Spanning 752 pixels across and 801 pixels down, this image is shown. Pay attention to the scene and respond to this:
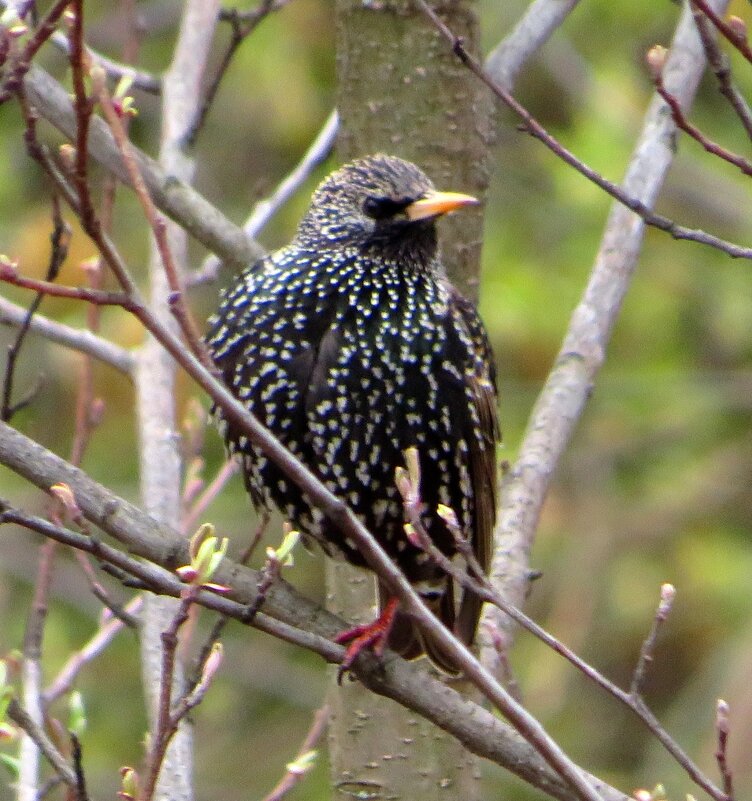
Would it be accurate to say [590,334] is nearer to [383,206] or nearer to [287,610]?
[383,206]

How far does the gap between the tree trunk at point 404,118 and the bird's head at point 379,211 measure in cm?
15

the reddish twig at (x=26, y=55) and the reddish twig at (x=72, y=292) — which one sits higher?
the reddish twig at (x=26, y=55)

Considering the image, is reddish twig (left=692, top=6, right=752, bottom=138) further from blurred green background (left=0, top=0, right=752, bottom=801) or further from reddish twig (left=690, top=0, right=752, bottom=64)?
blurred green background (left=0, top=0, right=752, bottom=801)

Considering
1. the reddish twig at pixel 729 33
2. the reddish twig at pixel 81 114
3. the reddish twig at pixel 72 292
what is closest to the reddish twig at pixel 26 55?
the reddish twig at pixel 81 114

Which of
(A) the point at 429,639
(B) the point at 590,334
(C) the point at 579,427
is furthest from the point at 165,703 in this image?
(C) the point at 579,427

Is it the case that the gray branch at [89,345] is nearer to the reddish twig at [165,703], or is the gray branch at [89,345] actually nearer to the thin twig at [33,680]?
the thin twig at [33,680]

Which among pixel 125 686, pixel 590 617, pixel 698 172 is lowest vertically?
pixel 125 686

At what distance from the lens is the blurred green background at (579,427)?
6734 mm

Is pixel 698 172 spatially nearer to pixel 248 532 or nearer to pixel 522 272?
pixel 522 272

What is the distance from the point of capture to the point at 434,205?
3.31m

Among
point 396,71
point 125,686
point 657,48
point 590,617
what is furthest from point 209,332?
point 125,686

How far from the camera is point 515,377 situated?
7164mm

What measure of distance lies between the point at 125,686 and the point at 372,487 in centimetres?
438

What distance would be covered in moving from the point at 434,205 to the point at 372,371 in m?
0.39
